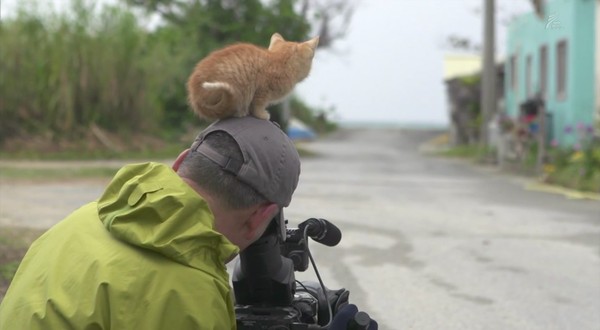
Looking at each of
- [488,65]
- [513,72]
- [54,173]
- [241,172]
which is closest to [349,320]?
[241,172]

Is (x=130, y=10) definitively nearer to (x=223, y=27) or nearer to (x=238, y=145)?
(x=223, y=27)

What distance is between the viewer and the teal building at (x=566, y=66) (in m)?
19.6

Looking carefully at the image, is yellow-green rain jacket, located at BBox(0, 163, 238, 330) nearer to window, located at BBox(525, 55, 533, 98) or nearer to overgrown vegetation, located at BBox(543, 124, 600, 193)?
overgrown vegetation, located at BBox(543, 124, 600, 193)

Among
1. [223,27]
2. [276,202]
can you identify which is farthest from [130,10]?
[276,202]

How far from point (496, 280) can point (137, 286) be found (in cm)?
540

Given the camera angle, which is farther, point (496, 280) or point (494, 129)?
point (494, 129)

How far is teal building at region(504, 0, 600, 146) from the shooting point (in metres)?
19.6

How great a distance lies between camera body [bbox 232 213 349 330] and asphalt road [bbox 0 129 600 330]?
3.05m

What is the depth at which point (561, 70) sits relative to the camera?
2178 cm

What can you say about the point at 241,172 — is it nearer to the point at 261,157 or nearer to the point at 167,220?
the point at 261,157

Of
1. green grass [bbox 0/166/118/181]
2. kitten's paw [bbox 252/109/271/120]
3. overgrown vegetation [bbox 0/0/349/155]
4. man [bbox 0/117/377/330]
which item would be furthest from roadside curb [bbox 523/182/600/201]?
man [bbox 0/117/377/330]

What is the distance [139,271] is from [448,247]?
6.87 metres

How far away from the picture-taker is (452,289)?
6633 millimetres

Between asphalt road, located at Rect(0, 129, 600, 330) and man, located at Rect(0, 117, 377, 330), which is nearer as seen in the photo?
man, located at Rect(0, 117, 377, 330)
